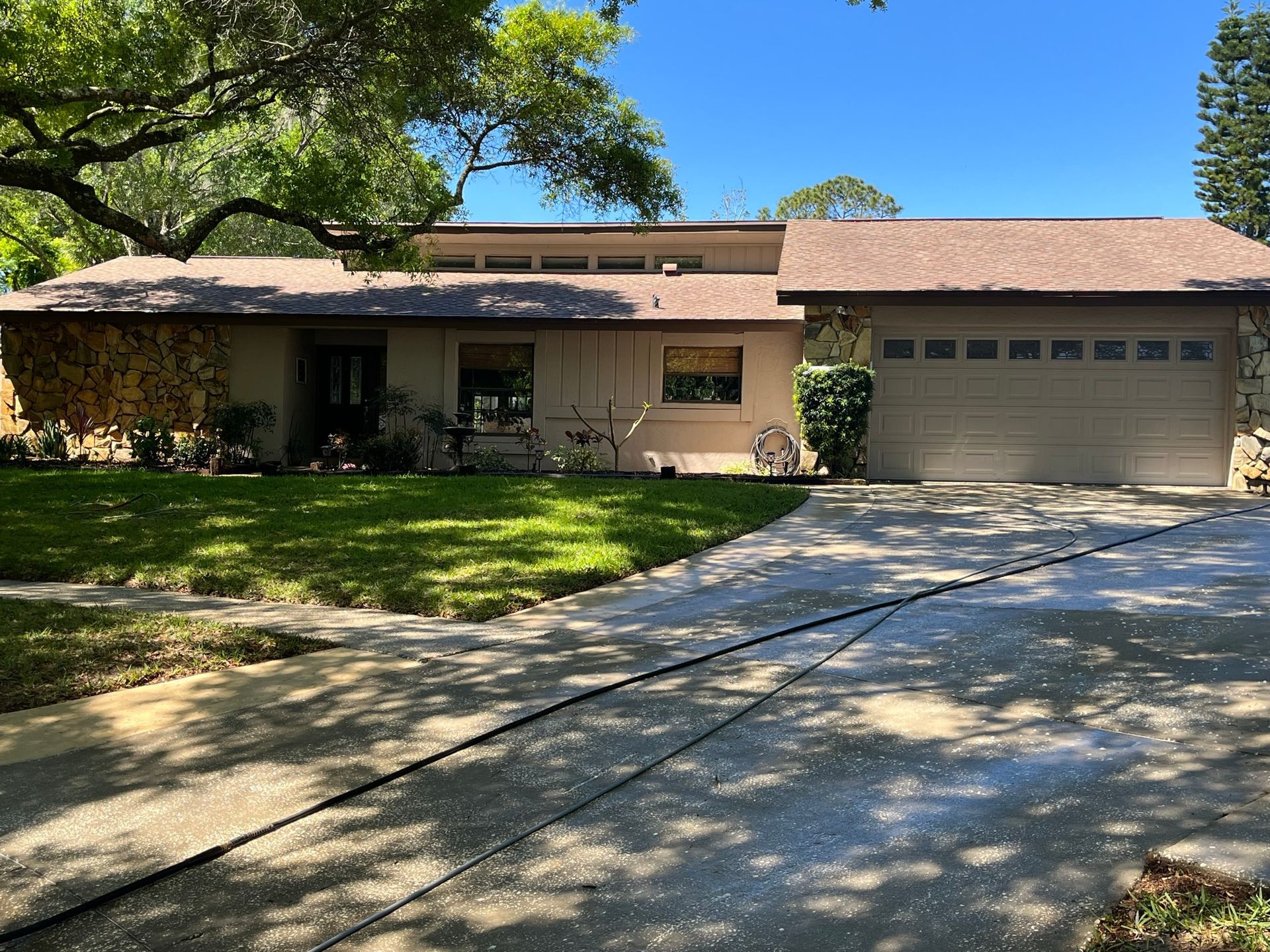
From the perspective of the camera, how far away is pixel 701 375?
57.7 ft

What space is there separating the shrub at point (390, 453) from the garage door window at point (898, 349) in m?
7.95

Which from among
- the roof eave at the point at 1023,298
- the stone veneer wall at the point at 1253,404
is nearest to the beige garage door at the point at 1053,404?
the stone veneer wall at the point at 1253,404

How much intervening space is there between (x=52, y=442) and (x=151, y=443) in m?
1.87

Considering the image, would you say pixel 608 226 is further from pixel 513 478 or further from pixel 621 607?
pixel 621 607

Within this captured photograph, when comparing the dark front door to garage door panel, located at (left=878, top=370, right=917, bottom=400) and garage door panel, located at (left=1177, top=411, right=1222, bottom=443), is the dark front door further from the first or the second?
garage door panel, located at (left=1177, top=411, right=1222, bottom=443)

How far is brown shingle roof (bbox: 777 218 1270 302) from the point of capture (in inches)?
587

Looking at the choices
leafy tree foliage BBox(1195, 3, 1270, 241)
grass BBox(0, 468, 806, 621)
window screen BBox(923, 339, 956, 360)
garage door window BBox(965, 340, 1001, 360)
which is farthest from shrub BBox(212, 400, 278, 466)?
leafy tree foliage BBox(1195, 3, 1270, 241)

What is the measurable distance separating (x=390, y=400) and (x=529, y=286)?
143 inches

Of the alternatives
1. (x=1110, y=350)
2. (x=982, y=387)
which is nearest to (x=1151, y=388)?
(x=1110, y=350)

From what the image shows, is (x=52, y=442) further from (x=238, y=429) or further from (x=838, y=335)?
(x=838, y=335)

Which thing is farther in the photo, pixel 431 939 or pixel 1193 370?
pixel 1193 370

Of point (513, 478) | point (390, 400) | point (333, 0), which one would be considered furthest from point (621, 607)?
point (390, 400)

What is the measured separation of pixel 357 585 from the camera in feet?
26.4

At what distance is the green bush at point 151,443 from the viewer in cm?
1711
